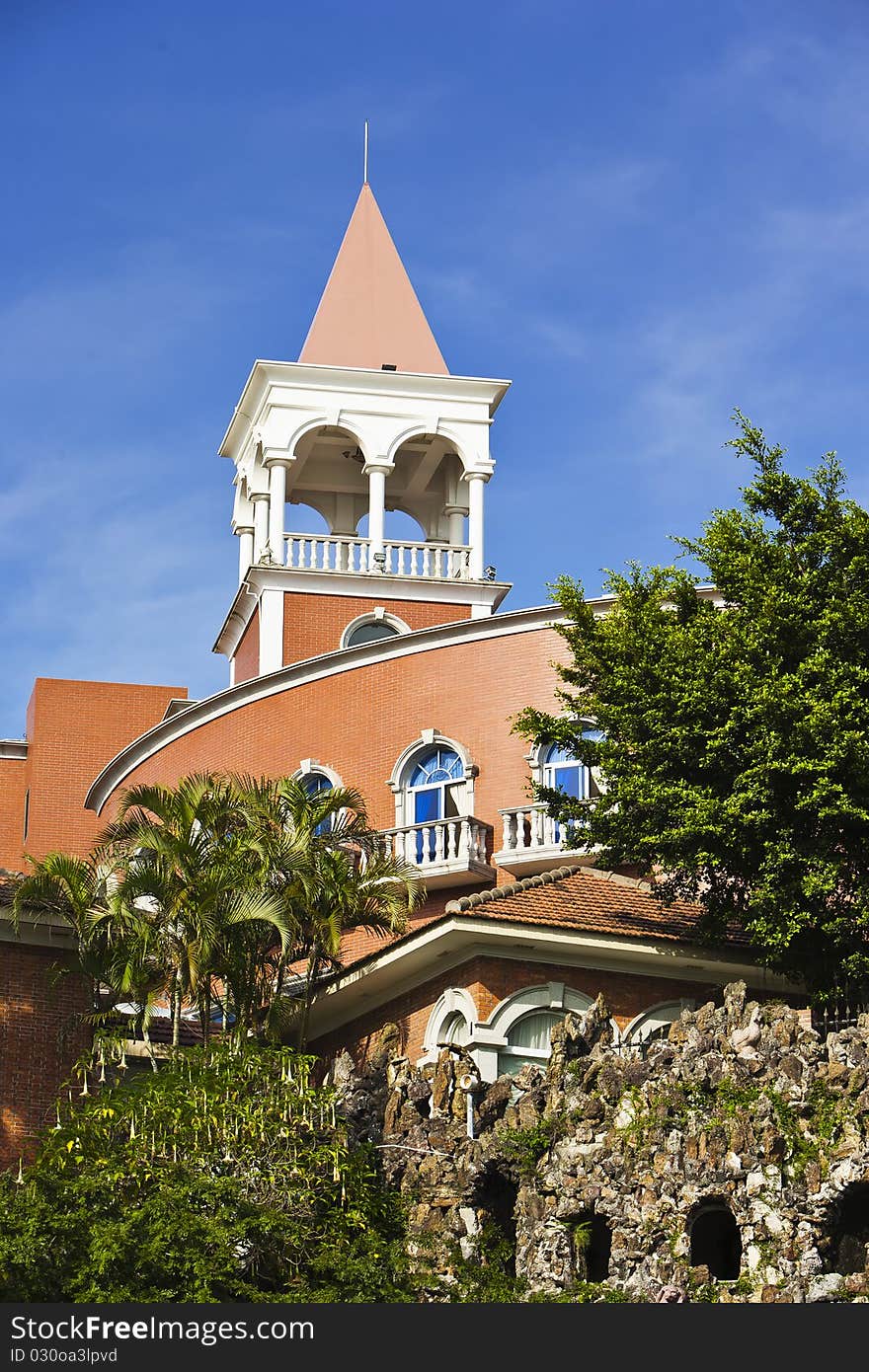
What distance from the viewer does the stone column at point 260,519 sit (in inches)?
1957

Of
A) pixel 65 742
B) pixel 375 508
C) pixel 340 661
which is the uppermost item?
pixel 375 508

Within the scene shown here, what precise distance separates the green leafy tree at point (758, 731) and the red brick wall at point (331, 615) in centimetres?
1561

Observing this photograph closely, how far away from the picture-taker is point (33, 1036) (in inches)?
1268

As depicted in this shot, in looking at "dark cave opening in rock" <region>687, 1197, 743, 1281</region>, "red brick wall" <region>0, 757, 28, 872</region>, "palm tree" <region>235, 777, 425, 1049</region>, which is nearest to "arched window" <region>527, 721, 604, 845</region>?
"palm tree" <region>235, 777, 425, 1049</region>

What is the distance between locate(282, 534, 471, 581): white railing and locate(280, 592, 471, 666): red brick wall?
64 centimetres

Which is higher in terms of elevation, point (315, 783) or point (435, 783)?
point (315, 783)

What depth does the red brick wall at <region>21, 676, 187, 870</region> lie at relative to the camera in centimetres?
5162

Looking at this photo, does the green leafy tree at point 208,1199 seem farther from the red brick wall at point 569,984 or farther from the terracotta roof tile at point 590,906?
the terracotta roof tile at point 590,906

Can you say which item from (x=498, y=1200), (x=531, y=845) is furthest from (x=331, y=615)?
(x=498, y=1200)

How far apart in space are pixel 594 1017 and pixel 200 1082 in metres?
5.15

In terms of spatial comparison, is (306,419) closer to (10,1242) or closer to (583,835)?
(583,835)

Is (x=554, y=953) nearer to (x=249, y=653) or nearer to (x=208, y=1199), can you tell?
(x=208, y=1199)

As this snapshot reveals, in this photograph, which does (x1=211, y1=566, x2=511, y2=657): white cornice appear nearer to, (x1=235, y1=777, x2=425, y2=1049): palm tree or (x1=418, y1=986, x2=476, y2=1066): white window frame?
(x1=235, y1=777, x2=425, y2=1049): palm tree

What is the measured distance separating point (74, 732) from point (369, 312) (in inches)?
482
